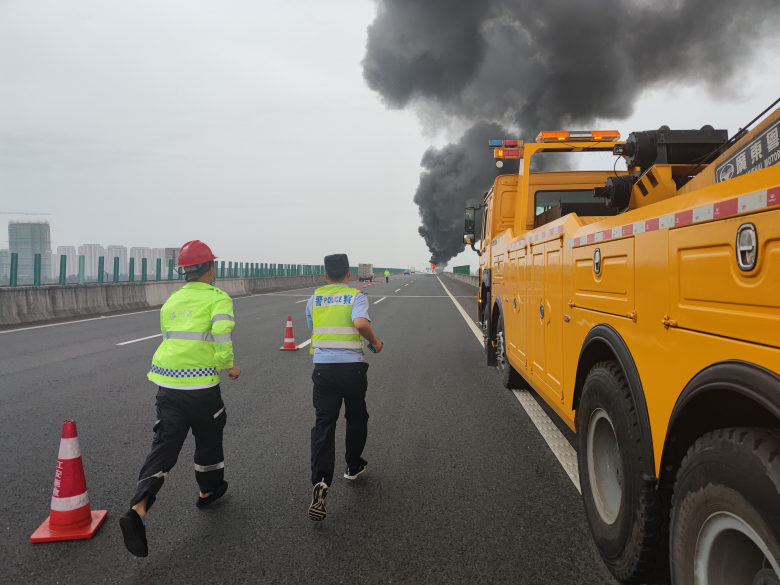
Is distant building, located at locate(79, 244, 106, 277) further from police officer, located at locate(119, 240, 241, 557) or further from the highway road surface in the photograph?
police officer, located at locate(119, 240, 241, 557)

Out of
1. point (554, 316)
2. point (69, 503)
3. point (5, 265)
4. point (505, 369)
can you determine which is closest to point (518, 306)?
point (554, 316)

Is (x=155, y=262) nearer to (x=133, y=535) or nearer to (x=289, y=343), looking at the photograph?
(x=289, y=343)

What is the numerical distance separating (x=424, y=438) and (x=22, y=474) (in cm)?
310

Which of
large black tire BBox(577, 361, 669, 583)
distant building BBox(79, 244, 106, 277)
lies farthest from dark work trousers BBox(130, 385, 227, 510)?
distant building BBox(79, 244, 106, 277)

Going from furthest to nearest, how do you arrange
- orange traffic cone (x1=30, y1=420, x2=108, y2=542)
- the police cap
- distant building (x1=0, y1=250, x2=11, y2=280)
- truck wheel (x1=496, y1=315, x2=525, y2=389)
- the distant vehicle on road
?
the distant vehicle on road → distant building (x1=0, y1=250, x2=11, y2=280) → truck wheel (x1=496, y1=315, x2=525, y2=389) → the police cap → orange traffic cone (x1=30, y1=420, x2=108, y2=542)

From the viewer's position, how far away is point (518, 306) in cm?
507

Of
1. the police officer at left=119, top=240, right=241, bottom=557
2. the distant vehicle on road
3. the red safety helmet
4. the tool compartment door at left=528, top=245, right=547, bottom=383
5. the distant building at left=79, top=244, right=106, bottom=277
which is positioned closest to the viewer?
Answer: the police officer at left=119, top=240, right=241, bottom=557

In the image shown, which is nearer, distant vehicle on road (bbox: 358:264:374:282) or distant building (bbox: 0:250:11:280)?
distant building (bbox: 0:250:11:280)

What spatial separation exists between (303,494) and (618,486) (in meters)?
1.97

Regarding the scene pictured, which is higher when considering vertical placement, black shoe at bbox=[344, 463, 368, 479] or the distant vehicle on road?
the distant vehicle on road

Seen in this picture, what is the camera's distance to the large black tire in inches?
86.2

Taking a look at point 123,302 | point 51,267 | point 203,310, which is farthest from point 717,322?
point 51,267

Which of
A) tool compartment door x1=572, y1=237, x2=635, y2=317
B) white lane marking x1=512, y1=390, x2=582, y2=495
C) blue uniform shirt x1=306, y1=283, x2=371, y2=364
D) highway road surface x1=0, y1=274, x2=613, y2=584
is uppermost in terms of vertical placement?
tool compartment door x1=572, y1=237, x2=635, y2=317

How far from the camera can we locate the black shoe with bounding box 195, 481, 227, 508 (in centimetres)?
340
